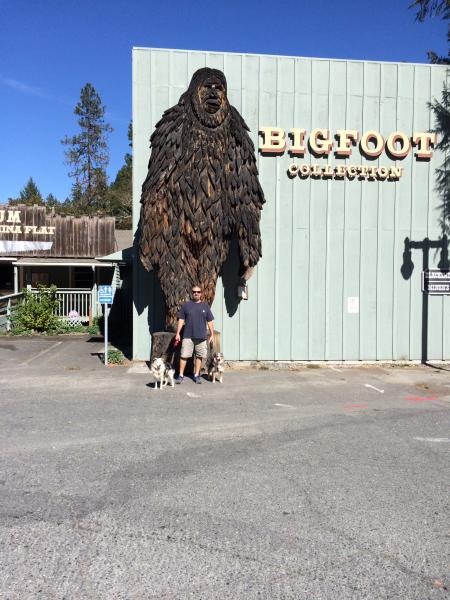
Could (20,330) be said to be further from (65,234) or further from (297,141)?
(297,141)

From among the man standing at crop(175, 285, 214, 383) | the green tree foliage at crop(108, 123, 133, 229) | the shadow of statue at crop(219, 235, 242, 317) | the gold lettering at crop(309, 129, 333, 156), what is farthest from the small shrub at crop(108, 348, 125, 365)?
the green tree foliage at crop(108, 123, 133, 229)

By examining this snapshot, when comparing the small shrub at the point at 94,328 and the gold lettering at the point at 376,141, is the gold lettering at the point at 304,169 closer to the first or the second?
the gold lettering at the point at 376,141

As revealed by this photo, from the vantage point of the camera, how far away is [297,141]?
11352 mm

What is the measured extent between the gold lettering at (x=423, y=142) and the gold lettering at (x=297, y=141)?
264cm

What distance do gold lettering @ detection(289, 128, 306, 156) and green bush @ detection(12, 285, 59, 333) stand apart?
386 inches

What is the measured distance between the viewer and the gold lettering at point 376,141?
37.9ft

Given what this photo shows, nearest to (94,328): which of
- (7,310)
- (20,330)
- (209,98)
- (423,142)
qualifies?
(20,330)

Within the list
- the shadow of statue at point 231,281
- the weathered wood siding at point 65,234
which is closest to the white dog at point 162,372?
the shadow of statue at point 231,281

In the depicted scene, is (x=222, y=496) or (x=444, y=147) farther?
(x=444, y=147)

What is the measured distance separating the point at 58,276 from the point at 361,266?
1602 centimetres

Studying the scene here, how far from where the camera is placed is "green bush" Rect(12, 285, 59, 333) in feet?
54.1

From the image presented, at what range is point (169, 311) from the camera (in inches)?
389

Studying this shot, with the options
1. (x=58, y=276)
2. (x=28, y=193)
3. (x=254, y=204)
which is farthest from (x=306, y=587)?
(x=28, y=193)

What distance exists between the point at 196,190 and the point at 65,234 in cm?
1558
